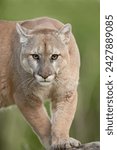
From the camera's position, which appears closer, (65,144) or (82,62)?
(65,144)

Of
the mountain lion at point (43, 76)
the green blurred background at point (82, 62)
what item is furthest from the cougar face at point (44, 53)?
the green blurred background at point (82, 62)

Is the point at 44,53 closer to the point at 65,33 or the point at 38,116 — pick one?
the point at 65,33

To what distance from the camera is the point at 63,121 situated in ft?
5.13

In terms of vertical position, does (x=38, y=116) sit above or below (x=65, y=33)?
below

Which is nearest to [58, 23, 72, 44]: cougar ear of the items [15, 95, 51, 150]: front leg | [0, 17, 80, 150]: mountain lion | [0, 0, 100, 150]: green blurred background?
[0, 17, 80, 150]: mountain lion

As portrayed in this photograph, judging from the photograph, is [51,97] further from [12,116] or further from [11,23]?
[11,23]

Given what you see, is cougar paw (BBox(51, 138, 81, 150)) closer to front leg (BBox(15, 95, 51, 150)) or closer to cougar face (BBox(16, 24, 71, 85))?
front leg (BBox(15, 95, 51, 150))

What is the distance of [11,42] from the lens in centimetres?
162

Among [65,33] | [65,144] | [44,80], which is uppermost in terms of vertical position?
[65,33]

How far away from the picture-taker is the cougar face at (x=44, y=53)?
1.50 m

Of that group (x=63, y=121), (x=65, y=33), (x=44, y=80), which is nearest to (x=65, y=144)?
(x=63, y=121)

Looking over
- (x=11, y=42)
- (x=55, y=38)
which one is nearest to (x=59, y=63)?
(x=55, y=38)

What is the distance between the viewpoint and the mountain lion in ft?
4.97

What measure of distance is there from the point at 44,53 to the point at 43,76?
0.07m
